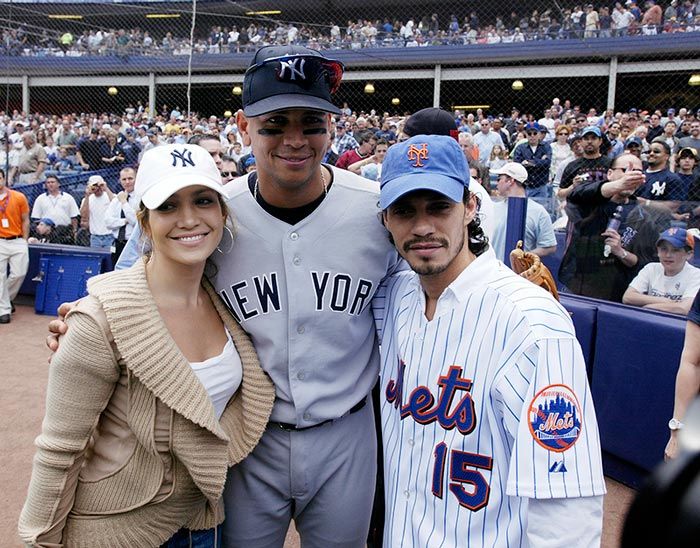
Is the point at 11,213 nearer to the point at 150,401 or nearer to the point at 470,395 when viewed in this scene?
the point at 150,401

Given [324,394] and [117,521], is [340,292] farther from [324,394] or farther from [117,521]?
[117,521]

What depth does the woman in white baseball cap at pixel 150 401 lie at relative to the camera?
5.56 ft

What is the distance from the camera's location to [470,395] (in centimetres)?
151

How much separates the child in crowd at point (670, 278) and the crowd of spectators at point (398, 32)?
1811cm

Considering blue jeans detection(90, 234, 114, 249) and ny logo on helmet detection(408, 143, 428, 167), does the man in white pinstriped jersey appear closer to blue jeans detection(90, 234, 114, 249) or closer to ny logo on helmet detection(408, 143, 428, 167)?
ny logo on helmet detection(408, 143, 428, 167)

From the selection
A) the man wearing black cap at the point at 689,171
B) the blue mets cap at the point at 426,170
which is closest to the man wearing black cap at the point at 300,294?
the blue mets cap at the point at 426,170

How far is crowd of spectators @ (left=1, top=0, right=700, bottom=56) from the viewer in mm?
20172

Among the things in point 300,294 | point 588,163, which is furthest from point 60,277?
point 300,294

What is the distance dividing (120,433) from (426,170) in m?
1.07

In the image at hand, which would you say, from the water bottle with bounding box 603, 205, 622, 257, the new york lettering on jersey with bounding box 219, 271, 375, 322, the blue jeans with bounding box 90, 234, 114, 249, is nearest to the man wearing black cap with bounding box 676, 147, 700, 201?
the water bottle with bounding box 603, 205, 622, 257

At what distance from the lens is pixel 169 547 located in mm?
1886

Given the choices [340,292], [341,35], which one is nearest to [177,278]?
[340,292]

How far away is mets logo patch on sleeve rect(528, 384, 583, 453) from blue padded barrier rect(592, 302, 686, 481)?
104 inches

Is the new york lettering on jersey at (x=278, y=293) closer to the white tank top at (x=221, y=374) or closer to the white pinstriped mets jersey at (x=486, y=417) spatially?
the white tank top at (x=221, y=374)
